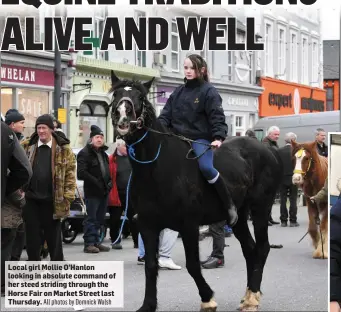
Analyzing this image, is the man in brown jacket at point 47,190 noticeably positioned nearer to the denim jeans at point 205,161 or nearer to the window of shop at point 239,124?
the denim jeans at point 205,161

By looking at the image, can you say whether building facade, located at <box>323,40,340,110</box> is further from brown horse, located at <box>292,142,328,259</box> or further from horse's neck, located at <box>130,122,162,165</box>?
horse's neck, located at <box>130,122,162,165</box>

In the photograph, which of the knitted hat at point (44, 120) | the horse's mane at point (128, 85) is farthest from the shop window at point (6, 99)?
the horse's mane at point (128, 85)

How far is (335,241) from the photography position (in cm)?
342

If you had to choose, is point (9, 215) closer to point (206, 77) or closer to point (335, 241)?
point (206, 77)

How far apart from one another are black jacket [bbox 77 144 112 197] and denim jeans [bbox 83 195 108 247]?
0.32 feet

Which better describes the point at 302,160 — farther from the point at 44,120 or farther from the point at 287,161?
the point at 44,120

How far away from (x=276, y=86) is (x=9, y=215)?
43.2 ft

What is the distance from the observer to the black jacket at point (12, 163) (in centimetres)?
595

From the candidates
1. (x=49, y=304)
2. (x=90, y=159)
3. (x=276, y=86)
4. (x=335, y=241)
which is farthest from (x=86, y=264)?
(x=276, y=86)

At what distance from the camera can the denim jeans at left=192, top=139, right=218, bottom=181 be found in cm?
653

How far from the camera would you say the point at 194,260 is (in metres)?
6.55

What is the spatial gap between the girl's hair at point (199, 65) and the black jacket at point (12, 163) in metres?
1.47
